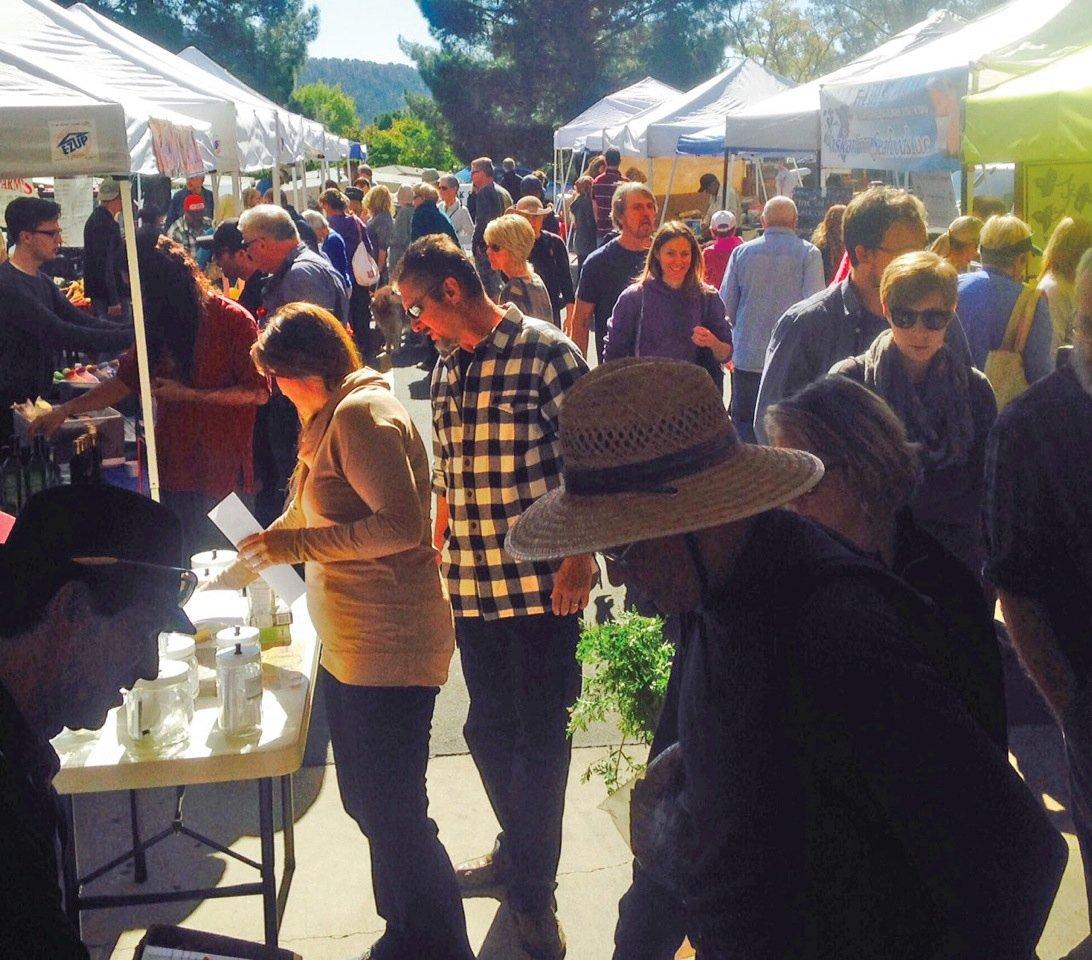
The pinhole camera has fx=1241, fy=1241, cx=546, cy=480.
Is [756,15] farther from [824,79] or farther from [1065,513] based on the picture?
[1065,513]

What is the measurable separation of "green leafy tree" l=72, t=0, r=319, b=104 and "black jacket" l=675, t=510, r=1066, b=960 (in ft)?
191

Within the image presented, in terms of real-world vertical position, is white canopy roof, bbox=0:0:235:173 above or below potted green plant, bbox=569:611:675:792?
above

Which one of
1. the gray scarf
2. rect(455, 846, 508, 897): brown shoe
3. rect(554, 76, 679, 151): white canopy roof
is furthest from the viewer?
rect(554, 76, 679, 151): white canopy roof

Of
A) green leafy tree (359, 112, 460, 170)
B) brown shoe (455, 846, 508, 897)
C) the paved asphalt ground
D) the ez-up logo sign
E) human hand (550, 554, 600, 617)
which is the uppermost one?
green leafy tree (359, 112, 460, 170)

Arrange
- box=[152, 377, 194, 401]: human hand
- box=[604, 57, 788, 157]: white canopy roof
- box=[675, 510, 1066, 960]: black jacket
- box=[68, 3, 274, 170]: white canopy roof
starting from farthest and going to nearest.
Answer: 1. box=[604, 57, 788, 157]: white canopy roof
2. box=[68, 3, 274, 170]: white canopy roof
3. box=[152, 377, 194, 401]: human hand
4. box=[675, 510, 1066, 960]: black jacket

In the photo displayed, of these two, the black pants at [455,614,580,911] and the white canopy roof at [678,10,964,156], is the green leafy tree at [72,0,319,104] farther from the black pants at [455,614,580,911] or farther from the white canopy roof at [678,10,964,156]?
the black pants at [455,614,580,911]

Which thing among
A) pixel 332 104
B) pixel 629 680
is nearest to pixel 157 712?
pixel 629 680

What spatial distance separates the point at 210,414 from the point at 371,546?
249cm

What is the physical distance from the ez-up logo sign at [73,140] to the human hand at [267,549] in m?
1.87

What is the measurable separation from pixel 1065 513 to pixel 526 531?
4.45 feet

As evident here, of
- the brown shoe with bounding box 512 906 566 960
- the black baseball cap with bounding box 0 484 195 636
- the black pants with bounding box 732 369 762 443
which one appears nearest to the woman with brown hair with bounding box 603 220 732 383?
the black pants with bounding box 732 369 762 443

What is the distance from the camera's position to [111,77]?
5941 millimetres

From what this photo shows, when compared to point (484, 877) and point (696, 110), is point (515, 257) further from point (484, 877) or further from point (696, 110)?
point (696, 110)

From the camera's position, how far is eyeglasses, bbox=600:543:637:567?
1.75 meters
